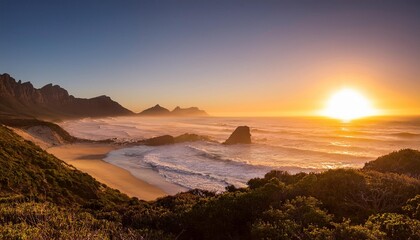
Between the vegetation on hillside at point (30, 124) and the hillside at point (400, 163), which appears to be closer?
the hillside at point (400, 163)

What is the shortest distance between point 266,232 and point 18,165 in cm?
Answer: 1534

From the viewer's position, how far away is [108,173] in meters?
34.3

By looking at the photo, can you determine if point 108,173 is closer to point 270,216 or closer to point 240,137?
point 270,216

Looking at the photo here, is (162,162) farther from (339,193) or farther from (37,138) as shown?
(339,193)

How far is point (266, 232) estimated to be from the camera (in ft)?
25.3

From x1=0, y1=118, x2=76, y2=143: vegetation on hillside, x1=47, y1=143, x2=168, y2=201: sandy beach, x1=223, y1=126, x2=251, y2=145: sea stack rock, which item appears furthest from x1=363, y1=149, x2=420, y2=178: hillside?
x1=0, y1=118, x2=76, y2=143: vegetation on hillside

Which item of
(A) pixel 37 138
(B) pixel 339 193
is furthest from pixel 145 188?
(A) pixel 37 138

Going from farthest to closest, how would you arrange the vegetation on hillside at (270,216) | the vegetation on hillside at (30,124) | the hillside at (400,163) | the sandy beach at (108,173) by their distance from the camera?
1. the vegetation on hillside at (30,124)
2. the sandy beach at (108,173)
3. the hillside at (400,163)
4. the vegetation on hillside at (270,216)

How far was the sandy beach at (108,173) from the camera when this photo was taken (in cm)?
2708

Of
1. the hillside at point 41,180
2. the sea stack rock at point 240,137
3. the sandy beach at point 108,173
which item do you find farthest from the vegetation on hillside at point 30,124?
the hillside at point 41,180

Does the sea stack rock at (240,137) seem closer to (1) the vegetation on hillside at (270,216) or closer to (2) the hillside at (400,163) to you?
(2) the hillside at (400,163)

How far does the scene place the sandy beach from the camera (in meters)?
27.1

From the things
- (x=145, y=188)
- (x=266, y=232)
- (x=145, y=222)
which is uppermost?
(x=266, y=232)

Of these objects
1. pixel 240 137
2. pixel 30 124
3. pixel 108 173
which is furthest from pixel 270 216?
pixel 30 124
